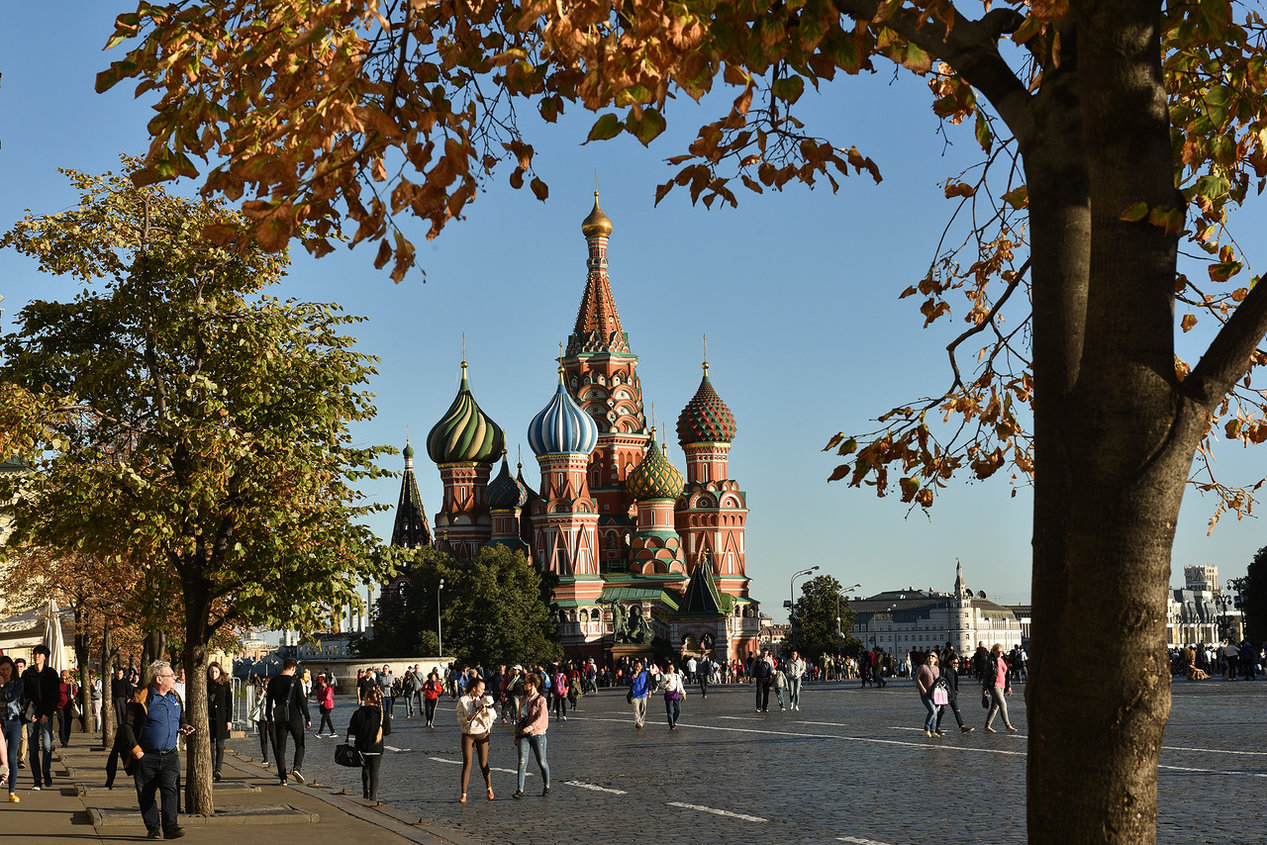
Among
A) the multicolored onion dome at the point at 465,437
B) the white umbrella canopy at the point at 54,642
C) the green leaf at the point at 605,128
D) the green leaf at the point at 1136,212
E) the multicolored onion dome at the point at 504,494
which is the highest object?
the multicolored onion dome at the point at 465,437

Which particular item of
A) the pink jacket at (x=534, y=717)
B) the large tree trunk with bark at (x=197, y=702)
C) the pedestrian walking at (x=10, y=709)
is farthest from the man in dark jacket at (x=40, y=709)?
the pink jacket at (x=534, y=717)

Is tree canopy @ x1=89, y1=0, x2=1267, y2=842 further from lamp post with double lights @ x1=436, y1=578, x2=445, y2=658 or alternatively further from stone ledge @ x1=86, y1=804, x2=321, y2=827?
lamp post with double lights @ x1=436, y1=578, x2=445, y2=658

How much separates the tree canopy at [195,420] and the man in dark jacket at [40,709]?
3275mm

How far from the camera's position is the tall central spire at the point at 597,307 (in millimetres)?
105688

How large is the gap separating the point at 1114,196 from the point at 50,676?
1737 cm

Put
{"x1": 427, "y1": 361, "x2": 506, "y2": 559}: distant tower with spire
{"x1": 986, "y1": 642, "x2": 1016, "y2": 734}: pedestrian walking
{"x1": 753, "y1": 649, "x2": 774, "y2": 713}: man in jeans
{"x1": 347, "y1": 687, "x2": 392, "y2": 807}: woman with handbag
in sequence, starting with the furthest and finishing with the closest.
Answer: {"x1": 427, "y1": 361, "x2": 506, "y2": 559}: distant tower with spire, {"x1": 753, "y1": 649, "x2": 774, "y2": 713}: man in jeans, {"x1": 986, "y1": 642, "x2": 1016, "y2": 734}: pedestrian walking, {"x1": 347, "y1": 687, "x2": 392, "y2": 807}: woman with handbag

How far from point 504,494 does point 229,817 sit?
283 feet

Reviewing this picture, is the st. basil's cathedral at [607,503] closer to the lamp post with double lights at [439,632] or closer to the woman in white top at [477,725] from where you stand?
the lamp post with double lights at [439,632]

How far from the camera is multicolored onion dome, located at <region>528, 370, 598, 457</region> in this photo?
9769cm

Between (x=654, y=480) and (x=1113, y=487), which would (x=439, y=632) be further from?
(x=1113, y=487)

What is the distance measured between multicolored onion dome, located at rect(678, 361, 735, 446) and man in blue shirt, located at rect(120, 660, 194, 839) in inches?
3605

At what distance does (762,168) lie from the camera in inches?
272

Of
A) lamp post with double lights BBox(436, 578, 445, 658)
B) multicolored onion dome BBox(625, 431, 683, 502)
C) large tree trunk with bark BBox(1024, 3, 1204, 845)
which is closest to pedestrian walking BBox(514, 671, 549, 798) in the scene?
large tree trunk with bark BBox(1024, 3, 1204, 845)

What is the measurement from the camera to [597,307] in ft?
352
